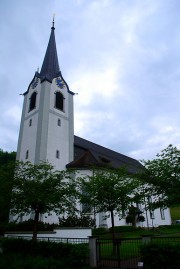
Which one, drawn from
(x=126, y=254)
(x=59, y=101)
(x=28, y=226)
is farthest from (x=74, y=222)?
(x=59, y=101)

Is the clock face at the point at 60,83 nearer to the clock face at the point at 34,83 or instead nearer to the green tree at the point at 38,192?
the clock face at the point at 34,83

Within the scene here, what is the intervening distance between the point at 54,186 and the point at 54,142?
17.1m

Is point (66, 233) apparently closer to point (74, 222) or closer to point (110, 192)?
point (74, 222)

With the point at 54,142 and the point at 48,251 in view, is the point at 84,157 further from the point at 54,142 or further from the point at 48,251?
the point at 48,251

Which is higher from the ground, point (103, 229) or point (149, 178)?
point (149, 178)

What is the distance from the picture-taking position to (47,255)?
1372cm

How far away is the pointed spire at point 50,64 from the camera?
1533 inches

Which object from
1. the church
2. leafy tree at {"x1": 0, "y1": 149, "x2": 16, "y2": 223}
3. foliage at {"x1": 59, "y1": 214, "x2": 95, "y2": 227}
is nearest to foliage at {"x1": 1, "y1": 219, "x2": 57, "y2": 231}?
foliage at {"x1": 59, "y1": 214, "x2": 95, "y2": 227}

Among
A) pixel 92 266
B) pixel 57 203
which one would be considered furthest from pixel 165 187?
pixel 57 203

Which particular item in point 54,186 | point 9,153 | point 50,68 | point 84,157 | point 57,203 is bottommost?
point 57,203

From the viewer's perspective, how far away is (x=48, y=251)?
13.8 m

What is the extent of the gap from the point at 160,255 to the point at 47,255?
654 cm

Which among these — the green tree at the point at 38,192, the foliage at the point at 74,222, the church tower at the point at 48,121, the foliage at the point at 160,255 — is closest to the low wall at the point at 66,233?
the foliage at the point at 74,222

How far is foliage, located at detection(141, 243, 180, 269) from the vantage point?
32.3ft
